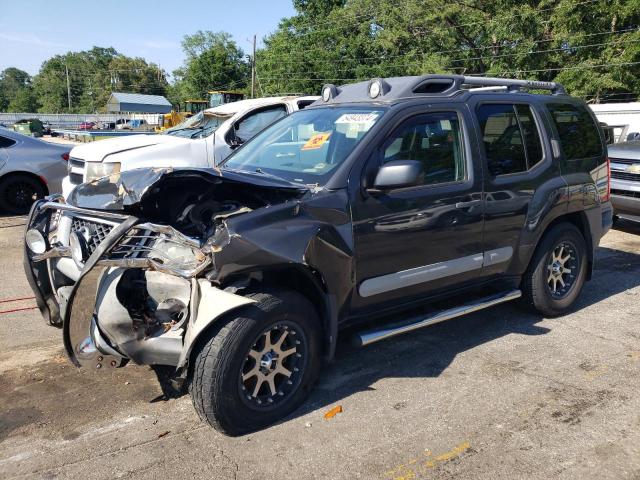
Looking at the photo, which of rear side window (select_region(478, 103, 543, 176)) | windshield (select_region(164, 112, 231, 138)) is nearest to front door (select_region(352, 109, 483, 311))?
rear side window (select_region(478, 103, 543, 176))

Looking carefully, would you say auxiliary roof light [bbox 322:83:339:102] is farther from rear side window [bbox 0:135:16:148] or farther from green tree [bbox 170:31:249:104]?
green tree [bbox 170:31:249:104]

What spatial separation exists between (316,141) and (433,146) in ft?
2.83

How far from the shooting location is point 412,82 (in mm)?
4129

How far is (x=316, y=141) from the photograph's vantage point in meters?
4.06

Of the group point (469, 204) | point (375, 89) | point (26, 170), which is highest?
point (375, 89)

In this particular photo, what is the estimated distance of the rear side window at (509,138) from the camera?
4.37m

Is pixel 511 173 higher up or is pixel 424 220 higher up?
pixel 511 173

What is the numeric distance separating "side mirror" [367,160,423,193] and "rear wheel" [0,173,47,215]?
808 cm

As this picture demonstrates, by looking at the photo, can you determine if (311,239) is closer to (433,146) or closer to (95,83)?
(433,146)

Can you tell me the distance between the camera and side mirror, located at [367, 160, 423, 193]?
343 cm

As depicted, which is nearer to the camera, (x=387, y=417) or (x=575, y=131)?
(x=387, y=417)

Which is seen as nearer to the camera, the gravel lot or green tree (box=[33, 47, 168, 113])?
the gravel lot

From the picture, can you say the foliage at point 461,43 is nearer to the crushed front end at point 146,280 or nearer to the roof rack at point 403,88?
the roof rack at point 403,88

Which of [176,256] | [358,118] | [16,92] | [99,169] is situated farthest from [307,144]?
[16,92]
